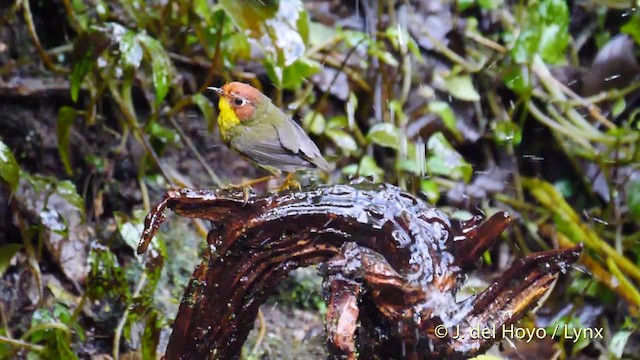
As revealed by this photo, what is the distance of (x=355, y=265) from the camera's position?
1.32 m

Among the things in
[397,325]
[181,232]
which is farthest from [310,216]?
[181,232]

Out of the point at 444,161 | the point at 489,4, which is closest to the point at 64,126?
the point at 444,161

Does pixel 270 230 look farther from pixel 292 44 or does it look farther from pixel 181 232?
pixel 181 232

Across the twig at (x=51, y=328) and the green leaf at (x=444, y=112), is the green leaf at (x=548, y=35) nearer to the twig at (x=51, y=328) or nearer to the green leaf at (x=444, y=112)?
the green leaf at (x=444, y=112)

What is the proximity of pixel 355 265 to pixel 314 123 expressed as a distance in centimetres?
147

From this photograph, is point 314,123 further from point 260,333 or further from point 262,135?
point 262,135

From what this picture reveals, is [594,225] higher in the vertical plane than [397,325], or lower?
lower

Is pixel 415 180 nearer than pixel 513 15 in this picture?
Yes

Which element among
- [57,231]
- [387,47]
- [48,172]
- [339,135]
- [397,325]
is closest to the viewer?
[397,325]

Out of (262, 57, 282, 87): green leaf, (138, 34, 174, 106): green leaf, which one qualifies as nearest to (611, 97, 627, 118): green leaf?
(262, 57, 282, 87): green leaf

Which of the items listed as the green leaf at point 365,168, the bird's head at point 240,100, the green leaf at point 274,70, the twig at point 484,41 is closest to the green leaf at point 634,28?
the twig at point 484,41

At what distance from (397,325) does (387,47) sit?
209 cm

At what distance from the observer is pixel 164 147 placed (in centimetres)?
260

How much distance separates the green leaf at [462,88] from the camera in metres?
Result: 3.15
